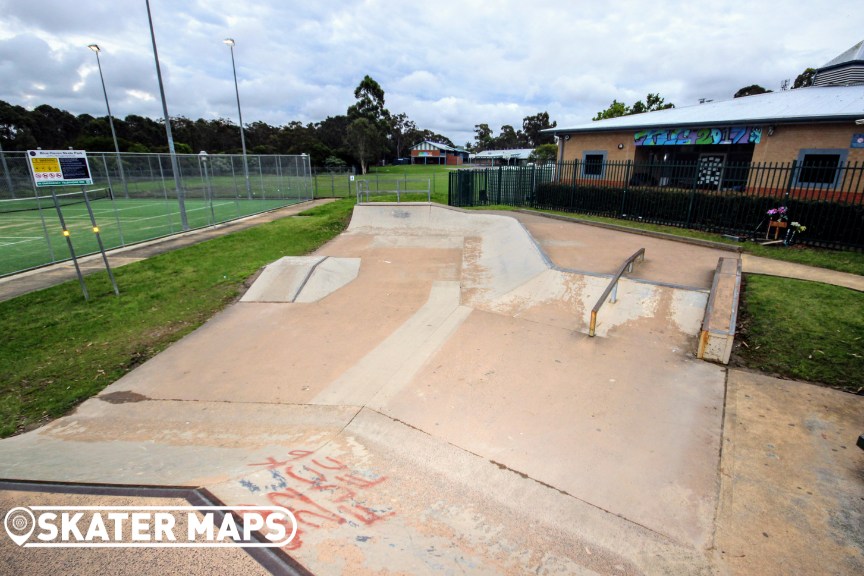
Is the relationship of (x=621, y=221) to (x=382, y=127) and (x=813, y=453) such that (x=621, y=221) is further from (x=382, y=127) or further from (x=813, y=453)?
(x=382, y=127)

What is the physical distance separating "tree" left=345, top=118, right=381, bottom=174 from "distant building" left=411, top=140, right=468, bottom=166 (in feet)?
121

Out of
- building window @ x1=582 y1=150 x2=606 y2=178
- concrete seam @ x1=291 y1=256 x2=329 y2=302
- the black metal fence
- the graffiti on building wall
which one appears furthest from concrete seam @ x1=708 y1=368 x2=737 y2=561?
building window @ x1=582 y1=150 x2=606 y2=178

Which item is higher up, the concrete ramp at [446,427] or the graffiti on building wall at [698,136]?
the graffiti on building wall at [698,136]

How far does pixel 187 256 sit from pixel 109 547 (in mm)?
11670

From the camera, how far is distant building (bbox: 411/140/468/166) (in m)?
96.7

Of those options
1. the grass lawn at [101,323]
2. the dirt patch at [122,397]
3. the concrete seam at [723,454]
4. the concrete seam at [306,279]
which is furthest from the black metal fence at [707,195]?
the dirt patch at [122,397]

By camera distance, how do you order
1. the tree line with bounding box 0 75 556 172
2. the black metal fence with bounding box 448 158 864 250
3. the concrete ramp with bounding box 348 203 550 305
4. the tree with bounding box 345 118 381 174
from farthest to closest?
1. the tree with bounding box 345 118 381 174
2. the tree line with bounding box 0 75 556 172
3. the black metal fence with bounding box 448 158 864 250
4. the concrete ramp with bounding box 348 203 550 305

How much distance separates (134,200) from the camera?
85.3ft

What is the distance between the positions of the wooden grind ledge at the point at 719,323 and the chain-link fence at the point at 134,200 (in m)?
13.2

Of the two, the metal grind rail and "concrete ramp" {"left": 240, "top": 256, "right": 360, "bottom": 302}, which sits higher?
the metal grind rail

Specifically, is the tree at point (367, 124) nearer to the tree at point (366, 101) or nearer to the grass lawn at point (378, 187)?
the tree at point (366, 101)

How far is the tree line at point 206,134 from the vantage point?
50.5 metres

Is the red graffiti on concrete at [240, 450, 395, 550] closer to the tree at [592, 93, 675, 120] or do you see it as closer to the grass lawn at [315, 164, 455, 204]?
the grass lawn at [315, 164, 455, 204]

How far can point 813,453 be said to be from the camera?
13.6ft
